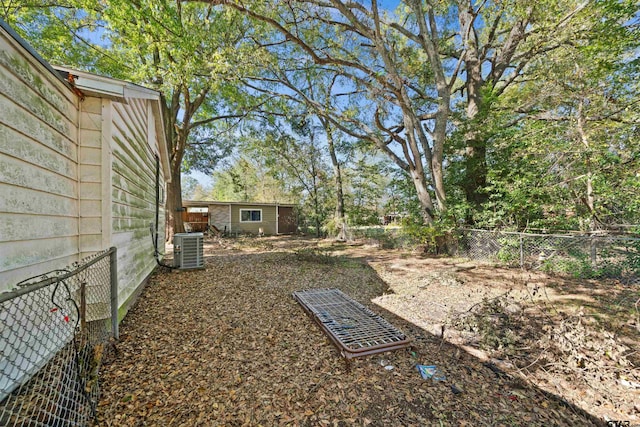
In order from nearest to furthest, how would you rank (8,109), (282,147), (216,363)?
(8,109)
(216,363)
(282,147)

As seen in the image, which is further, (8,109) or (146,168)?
(146,168)

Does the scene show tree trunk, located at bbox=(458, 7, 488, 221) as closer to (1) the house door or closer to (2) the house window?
(1) the house door

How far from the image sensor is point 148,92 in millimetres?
3262

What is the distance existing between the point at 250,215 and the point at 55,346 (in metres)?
15.6

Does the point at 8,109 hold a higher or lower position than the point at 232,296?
higher

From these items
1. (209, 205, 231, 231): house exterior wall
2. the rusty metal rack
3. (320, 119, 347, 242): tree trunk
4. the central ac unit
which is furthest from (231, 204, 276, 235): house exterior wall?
the rusty metal rack

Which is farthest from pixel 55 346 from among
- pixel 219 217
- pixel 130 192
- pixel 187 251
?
pixel 219 217

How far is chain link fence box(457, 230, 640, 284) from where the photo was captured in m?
4.82

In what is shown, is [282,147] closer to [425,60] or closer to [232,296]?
[425,60]

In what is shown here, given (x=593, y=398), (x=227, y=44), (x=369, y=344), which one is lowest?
(x=593, y=398)

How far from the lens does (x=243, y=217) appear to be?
17078 mm

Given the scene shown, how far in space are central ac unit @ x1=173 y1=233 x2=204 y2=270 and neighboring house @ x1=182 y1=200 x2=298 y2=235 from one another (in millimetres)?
10430

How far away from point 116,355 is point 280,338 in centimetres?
164

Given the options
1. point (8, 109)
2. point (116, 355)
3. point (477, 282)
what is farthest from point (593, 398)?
point (8, 109)
